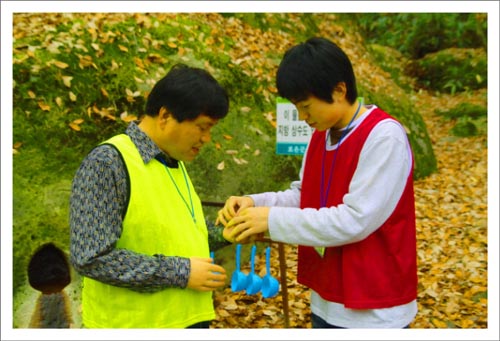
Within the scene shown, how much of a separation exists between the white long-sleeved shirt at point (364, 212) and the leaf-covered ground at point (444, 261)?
199 cm

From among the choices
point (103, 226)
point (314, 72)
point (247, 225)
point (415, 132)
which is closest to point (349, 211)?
point (247, 225)

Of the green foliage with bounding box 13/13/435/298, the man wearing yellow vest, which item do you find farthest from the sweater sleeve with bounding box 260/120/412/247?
the green foliage with bounding box 13/13/435/298

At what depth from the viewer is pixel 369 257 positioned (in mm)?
1774

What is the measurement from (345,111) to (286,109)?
2564mm

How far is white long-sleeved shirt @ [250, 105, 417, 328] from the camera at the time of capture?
5.58 ft

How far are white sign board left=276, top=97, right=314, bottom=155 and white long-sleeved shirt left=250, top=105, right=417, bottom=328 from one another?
2565 millimetres

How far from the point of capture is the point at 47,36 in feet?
15.0

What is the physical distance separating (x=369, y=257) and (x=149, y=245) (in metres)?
0.75

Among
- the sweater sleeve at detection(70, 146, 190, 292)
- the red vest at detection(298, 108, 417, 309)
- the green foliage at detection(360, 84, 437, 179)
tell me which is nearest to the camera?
the sweater sleeve at detection(70, 146, 190, 292)

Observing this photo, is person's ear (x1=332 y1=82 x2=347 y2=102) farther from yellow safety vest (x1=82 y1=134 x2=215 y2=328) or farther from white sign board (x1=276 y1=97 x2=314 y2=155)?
white sign board (x1=276 y1=97 x2=314 y2=155)

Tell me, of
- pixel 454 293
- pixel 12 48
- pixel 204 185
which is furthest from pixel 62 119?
pixel 454 293

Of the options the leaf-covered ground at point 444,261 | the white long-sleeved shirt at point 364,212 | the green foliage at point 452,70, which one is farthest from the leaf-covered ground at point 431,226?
the white long-sleeved shirt at point 364,212

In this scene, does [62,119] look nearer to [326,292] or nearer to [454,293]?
[326,292]

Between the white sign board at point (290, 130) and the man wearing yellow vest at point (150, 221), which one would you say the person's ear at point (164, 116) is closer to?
the man wearing yellow vest at point (150, 221)
